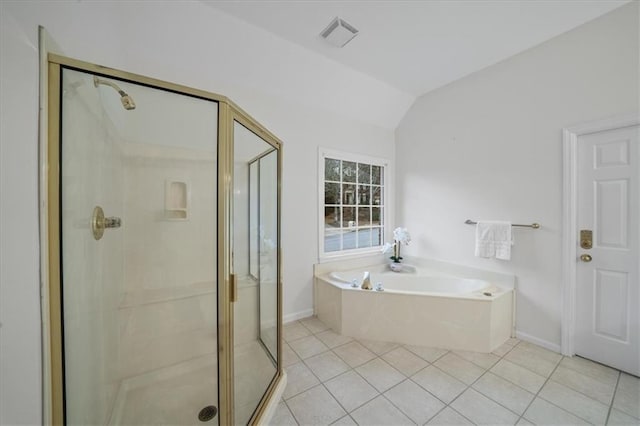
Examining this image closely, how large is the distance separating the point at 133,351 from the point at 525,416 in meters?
2.51

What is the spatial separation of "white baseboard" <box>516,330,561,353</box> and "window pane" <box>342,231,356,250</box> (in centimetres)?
197

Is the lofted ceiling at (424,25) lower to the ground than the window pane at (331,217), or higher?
higher

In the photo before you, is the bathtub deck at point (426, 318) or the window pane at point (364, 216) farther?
the window pane at point (364, 216)

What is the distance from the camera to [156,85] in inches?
38.7

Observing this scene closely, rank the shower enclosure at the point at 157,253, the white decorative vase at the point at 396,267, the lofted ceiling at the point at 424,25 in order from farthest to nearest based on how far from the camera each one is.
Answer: the white decorative vase at the point at 396,267 < the lofted ceiling at the point at 424,25 < the shower enclosure at the point at 157,253

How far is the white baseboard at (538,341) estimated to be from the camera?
2126 millimetres

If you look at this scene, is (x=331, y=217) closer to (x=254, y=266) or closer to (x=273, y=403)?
(x=254, y=266)

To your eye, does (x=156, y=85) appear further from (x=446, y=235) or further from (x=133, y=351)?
(x=446, y=235)

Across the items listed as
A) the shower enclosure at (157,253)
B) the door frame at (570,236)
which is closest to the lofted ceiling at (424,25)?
the door frame at (570,236)

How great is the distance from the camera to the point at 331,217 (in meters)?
3.13

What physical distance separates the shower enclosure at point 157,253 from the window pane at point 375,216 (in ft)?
6.64

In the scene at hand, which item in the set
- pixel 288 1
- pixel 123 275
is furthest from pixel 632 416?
pixel 288 1

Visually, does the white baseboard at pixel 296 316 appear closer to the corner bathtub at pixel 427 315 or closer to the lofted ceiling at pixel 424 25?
the corner bathtub at pixel 427 315

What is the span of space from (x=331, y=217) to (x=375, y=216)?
2.74 feet
